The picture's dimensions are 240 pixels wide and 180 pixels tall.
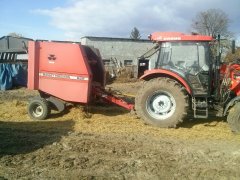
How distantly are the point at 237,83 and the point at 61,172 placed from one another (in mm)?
4987

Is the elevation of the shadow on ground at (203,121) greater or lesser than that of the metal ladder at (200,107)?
lesser

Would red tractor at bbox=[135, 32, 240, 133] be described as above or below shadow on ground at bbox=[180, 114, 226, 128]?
above

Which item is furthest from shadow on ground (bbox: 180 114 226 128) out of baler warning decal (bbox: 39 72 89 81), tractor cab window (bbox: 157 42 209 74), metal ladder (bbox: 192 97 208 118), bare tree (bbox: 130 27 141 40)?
bare tree (bbox: 130 27 141 40)

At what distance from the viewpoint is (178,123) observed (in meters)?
8.32

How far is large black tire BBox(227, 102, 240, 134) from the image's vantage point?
7.77m

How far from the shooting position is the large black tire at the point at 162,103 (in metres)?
8.27

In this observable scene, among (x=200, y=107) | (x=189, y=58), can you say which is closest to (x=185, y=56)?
(x=189, y=58)

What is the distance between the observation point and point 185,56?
27.5ft

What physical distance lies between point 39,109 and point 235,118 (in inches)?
198

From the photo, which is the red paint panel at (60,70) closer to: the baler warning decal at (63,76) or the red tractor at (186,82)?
the baler warning decal at (63,76)

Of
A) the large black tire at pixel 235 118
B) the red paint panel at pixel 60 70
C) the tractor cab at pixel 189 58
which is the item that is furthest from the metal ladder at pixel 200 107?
the red paint panel at pixel 60 70

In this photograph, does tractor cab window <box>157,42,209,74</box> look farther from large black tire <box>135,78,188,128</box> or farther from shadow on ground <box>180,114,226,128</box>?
shadow on ground <box>180,114,226,128</box>

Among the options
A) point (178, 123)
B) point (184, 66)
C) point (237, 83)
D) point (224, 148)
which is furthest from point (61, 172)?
point (237, 83)

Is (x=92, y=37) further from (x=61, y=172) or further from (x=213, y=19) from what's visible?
(x=61, y=172)
